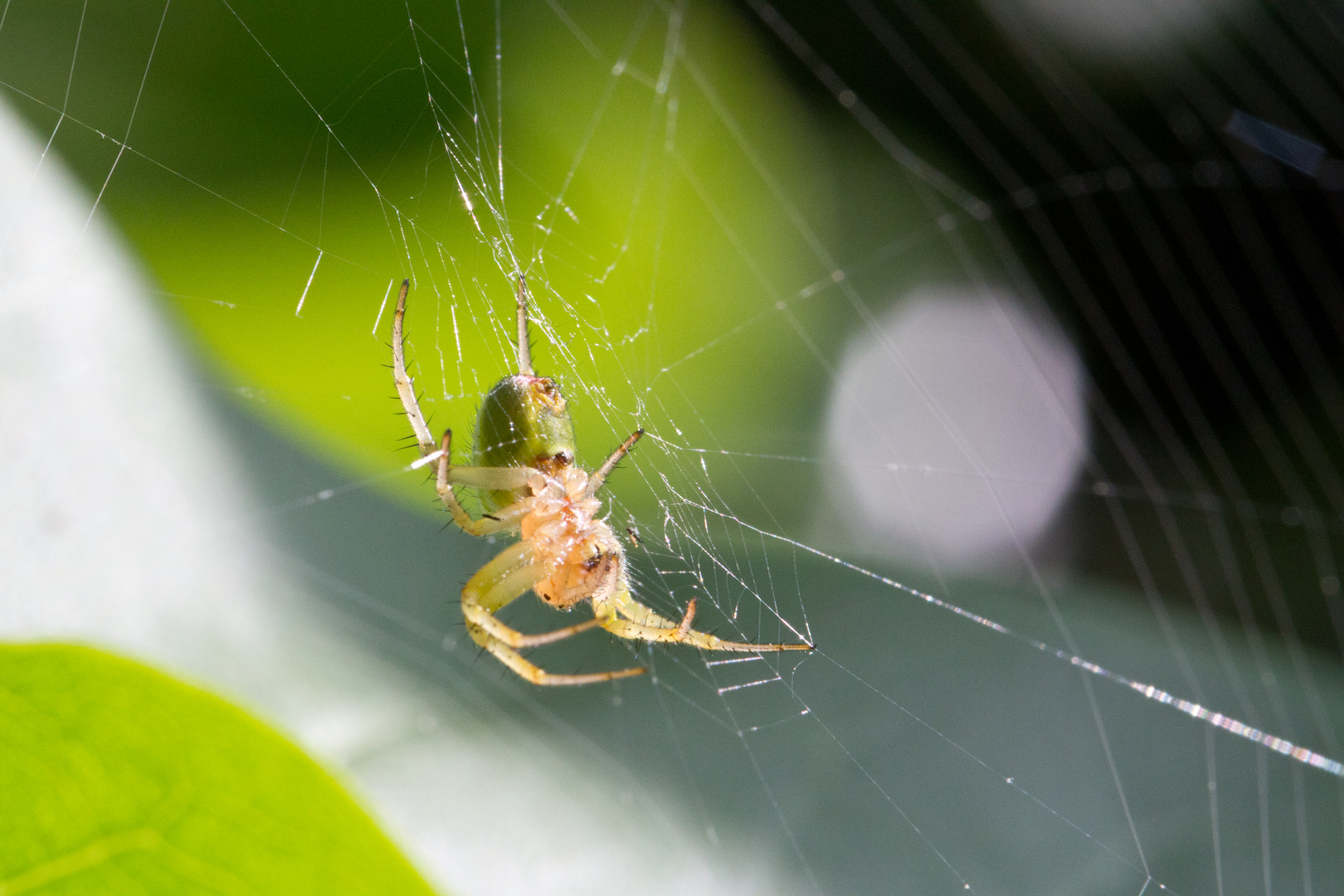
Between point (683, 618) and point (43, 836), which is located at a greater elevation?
point (43, 836)

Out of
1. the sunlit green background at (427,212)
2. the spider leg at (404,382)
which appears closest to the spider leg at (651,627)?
the sunlit green background at (427,212)

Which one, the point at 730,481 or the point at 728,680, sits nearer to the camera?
the point at 730,481

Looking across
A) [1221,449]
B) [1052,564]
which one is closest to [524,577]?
[1052,564]

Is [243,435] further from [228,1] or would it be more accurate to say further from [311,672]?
[228,1]

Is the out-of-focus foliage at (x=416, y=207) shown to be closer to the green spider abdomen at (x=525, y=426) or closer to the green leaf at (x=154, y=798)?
the green spider abdomen at (x=525, y=426)

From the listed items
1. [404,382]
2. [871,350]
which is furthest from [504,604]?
[871,350]

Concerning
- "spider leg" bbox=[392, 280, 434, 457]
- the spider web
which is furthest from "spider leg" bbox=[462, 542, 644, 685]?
"spider leg" bbox=[392, 280, 434, 457]

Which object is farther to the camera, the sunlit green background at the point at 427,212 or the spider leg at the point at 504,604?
the spider leg at the point at 504,604
